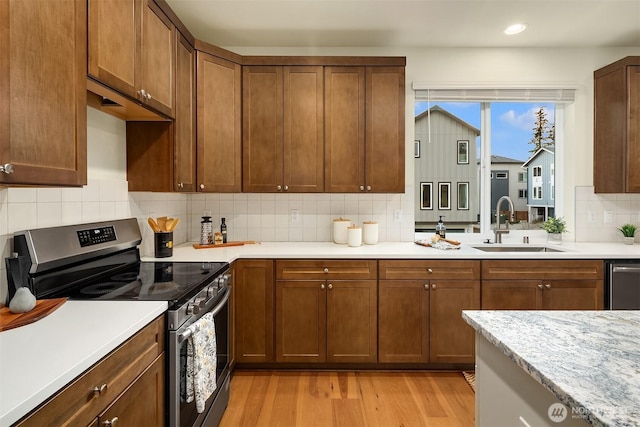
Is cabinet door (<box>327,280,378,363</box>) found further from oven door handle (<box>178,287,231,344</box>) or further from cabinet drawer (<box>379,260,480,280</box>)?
oven door handle (<box>178,287,231,344</box>)

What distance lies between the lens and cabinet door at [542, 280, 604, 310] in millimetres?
2617

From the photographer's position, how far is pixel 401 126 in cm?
292

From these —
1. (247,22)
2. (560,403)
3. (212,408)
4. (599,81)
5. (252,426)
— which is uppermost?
(247,22)

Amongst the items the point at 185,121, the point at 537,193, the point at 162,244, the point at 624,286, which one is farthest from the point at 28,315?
the point at 537,193

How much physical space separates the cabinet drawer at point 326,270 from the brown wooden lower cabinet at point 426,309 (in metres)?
0.11

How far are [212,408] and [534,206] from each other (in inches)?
131

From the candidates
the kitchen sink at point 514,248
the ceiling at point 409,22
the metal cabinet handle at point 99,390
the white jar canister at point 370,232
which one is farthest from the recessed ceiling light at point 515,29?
the metal cabinet handle at point 99,390

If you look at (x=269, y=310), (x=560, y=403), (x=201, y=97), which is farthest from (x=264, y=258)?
(x=560, y=403)

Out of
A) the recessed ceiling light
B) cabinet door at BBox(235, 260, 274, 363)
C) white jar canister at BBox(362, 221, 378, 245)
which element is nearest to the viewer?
cabinet door at BBox(235, 260, 274, 363)

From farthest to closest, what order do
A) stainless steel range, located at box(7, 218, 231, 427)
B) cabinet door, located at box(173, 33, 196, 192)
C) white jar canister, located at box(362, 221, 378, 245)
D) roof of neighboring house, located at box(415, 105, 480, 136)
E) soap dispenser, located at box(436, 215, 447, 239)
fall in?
roof of neighboring house, located at box(415, 105, 480, 136), soap dispenser, located at box(436, 215, 447, 239), white jar canister, located at box(362, 221, 378, 245), cabinet door, located at box(173, 33, 196, 192), stainless steel range, located at box(7, 218, 231, 427)

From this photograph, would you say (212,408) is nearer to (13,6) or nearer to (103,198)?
(103,198)

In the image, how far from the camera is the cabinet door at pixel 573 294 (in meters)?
2.62

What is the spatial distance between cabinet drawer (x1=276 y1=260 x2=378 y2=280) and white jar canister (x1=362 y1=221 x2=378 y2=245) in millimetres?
408

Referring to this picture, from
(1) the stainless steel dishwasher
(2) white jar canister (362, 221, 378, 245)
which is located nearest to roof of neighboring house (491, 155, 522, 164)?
(1) the stainless steel dishwasher
